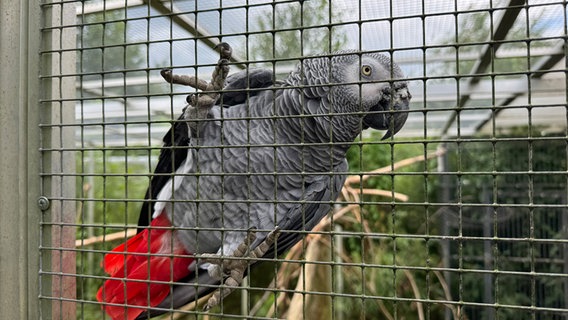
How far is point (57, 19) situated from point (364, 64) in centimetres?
65

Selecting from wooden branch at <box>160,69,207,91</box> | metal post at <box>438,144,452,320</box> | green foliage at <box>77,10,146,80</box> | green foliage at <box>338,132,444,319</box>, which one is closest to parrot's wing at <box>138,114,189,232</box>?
wooden branch at <box>160,69,207,91</box>

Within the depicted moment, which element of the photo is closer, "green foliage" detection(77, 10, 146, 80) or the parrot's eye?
the parrot's eye

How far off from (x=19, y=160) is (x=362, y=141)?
0.64m

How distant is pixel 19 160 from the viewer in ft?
2.66

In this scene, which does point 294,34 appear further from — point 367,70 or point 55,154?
point 55,154

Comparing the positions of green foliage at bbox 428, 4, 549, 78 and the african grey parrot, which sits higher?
green foliage at bbox 428, 4, 549, 78

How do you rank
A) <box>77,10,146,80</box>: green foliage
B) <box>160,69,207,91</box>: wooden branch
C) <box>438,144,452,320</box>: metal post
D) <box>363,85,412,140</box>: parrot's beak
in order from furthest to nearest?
<box>438,144,452,320</box>: metal post
<box>77,10,146,80</box>: green foliage
<box>363,85,412,140</box>: parrot's beak
<box>160,69,207,91</box>: wooden branch

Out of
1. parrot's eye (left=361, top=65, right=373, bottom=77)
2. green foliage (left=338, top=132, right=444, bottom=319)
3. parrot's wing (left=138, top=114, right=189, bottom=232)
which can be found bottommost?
green foliage (left=338, top=132, right=444, bottom=319)

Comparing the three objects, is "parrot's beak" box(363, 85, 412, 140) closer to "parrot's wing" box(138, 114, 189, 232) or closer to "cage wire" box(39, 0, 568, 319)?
"cage wire" box(39, 0, 568, 319)

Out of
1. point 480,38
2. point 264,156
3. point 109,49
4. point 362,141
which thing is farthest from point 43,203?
point 480,38

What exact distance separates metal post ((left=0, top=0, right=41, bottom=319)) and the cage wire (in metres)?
0.02

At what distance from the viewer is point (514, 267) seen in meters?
2.91

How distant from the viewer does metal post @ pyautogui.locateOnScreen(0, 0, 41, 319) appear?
81 centimetres

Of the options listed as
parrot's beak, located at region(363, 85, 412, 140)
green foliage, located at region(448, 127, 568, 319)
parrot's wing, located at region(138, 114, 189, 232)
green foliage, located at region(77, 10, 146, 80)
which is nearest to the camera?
parrot's beak, located at region(363, 85, 412, 140)
